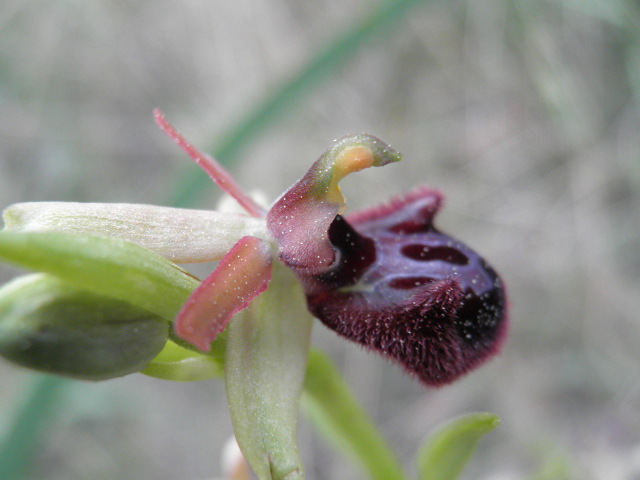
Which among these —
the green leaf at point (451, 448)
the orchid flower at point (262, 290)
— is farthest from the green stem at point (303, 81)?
the green leaf at point (451, 448)

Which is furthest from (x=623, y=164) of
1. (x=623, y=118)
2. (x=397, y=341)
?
(x=397, y=341)

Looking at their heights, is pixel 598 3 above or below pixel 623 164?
above

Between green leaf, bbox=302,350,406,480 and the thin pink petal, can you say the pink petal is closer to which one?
the thin pink petal

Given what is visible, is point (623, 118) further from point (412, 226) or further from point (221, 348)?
point (221, 348)

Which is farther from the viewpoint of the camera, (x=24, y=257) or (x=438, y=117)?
(x=438, y=117)

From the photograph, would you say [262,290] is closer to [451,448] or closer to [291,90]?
[451,448]

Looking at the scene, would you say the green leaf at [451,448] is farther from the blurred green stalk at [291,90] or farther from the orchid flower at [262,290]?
the blurred green stalk at [291,90]
